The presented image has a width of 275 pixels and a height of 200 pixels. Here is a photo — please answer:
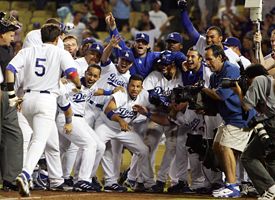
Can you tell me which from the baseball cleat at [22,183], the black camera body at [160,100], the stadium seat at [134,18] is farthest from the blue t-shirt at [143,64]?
the stadium seat at [134,18]

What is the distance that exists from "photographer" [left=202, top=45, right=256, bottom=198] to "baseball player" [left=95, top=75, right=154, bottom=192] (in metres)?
1.27

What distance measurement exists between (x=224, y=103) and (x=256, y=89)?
1351mm

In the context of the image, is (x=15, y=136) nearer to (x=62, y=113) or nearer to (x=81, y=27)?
(x=62, y=113)

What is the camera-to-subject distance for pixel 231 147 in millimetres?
12117

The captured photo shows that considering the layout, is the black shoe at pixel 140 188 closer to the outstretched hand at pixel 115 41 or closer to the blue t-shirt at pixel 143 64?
the blue t-shirt at pixel 143 64

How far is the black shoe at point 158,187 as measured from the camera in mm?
13327

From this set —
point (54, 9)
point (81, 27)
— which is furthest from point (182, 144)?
point (54, 9)

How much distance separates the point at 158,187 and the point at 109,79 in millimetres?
1658

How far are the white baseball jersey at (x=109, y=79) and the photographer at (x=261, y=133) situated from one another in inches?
103

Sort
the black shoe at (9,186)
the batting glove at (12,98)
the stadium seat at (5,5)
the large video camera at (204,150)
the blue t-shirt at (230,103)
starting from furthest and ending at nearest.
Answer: the stadium seat at (5,5) → the large video camera at (204,150) → the blue t-shirt at (230,103) → the black shoe at (9,186) → the batting glove at (12,98)

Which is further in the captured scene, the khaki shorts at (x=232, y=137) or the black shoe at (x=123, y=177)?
the black shoe at (x=123, y=177)

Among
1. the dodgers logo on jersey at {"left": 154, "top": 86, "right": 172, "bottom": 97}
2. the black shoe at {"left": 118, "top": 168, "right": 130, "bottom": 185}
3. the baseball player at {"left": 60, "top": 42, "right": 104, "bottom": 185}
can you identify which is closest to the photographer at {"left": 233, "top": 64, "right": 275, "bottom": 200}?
the dodgers logo on jersey at {"left": 154, "top": 86, "right": 172, "bottom": 97}

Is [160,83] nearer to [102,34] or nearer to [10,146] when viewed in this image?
[10,146]

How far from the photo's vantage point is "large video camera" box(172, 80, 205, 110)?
484 inches
